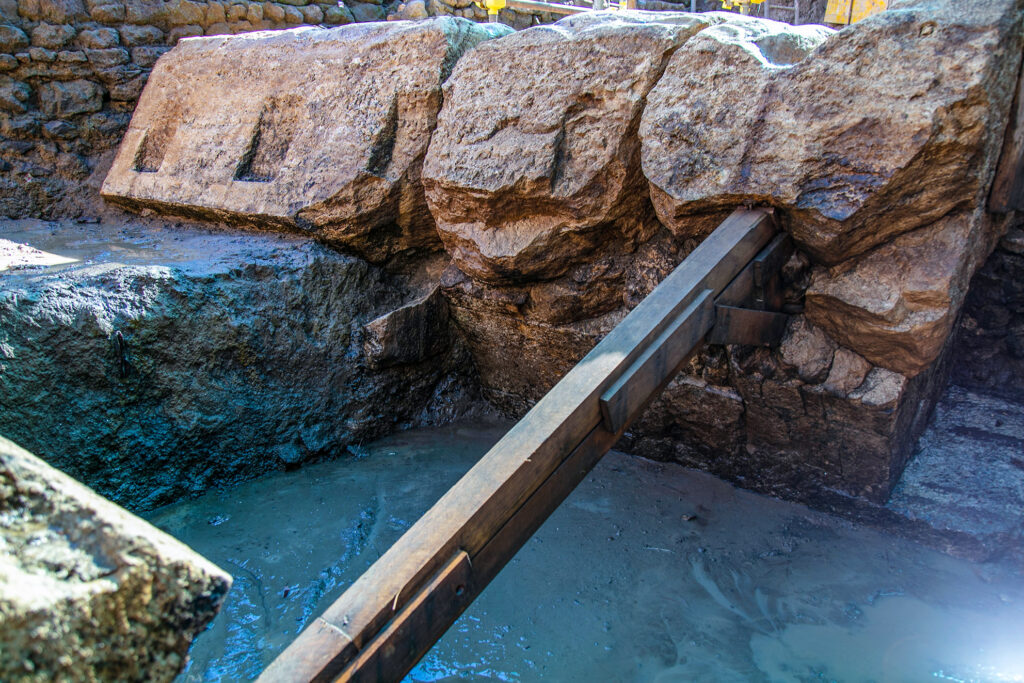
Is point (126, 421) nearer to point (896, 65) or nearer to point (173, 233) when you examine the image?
point (173, 233)

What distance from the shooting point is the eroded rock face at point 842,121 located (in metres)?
1.73

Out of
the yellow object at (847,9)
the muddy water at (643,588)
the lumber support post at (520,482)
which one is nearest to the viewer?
the lumber support post at (520,482)

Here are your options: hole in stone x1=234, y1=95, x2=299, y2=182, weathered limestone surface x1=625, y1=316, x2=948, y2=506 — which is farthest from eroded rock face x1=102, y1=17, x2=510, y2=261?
weathered limestone surface x1=625, y1=316, x2=948, y2=506

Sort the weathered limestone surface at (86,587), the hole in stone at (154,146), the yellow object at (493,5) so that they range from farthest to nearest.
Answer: the yellow object at (493,5)
the hole in stone at (154,146)
the weathered limestone surface at (86,587)

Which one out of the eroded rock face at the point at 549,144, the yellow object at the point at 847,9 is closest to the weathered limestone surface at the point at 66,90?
the eroded rock face at the point at 549,144

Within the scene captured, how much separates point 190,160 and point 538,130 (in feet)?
6.11

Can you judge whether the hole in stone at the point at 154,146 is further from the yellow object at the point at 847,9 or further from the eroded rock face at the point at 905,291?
the yellow object at the point at 847,9

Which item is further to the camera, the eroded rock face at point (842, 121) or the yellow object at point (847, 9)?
the yellow object at point (847, 9)

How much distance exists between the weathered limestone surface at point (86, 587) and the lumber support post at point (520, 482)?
0.40m

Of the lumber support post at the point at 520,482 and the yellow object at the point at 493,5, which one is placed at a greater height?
the yellow object at the point at 493,5

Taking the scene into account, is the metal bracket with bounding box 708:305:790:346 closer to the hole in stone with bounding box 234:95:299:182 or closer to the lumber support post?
the lumber support post

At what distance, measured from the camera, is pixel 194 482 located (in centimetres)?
253

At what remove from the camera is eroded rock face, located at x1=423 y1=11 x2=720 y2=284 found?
90.0 inches

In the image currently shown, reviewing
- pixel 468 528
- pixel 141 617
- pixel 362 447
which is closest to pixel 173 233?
pixel 362 447
